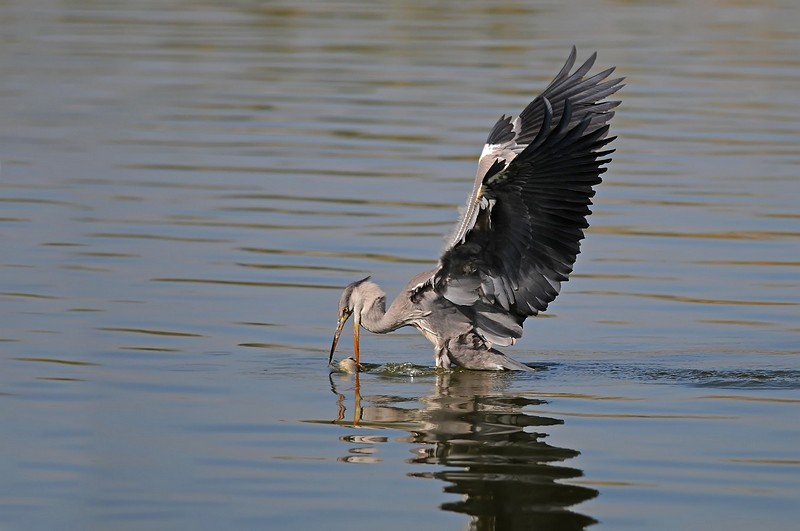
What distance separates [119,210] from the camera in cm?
1431

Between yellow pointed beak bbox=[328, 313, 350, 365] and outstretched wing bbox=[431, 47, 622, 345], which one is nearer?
outstretched wing bbox=[431, 47, 622, 345]

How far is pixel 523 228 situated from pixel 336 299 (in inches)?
94.9

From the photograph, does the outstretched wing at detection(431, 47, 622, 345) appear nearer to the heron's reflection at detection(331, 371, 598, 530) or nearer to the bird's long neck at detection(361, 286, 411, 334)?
the bird's long neck at detection(361, 286, 411, 334)

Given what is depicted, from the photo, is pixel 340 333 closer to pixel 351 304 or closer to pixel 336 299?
pixel 351 304

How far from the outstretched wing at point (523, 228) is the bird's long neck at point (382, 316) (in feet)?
1.10

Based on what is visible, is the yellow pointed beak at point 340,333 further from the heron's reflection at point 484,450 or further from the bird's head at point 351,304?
the heron's reflection at point 484,450

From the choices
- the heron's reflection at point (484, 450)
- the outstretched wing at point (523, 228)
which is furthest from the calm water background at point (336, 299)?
the outstretched wing at point (523, 228)

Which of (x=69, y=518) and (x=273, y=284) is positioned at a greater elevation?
(x=273, y=284)

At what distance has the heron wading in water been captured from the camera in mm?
9133

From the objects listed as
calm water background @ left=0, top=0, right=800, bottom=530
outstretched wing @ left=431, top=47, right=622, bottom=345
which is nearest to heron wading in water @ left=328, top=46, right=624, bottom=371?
outstretched wing @ left=431, top=47, right=622, bottom=345

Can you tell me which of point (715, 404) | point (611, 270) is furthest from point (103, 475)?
point (611, 270)

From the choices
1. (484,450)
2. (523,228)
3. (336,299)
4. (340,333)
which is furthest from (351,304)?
(484,450)

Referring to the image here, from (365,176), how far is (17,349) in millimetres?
6769

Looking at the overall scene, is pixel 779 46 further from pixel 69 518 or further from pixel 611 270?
pixel 69 518
